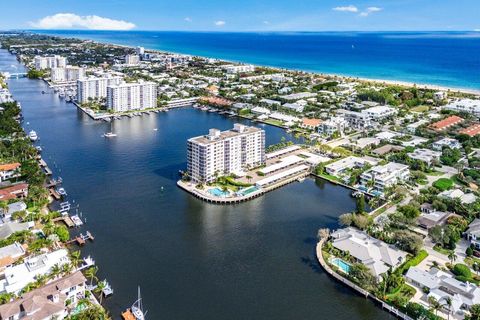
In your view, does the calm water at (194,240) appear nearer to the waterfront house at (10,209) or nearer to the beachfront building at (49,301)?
the beachfront building at (49,301)

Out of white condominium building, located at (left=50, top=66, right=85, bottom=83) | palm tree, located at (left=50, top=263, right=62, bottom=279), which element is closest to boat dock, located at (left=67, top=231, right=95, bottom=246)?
palm tree, located at (left=50, top=263, right=62, bottom=279)

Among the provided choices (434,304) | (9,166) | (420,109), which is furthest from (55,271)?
(420,109)

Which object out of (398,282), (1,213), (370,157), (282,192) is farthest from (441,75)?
(1,213)

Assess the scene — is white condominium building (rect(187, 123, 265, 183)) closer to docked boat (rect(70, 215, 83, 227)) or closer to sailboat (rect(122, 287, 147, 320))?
docked boat (rect(70, 215, 83, 227))

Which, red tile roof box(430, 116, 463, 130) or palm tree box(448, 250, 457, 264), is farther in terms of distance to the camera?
red tile roof box(430, 116, 463, 130)

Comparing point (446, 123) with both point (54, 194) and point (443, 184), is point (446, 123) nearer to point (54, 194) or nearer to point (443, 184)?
point (443, 184)

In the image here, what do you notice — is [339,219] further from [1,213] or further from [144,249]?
[1,213]
